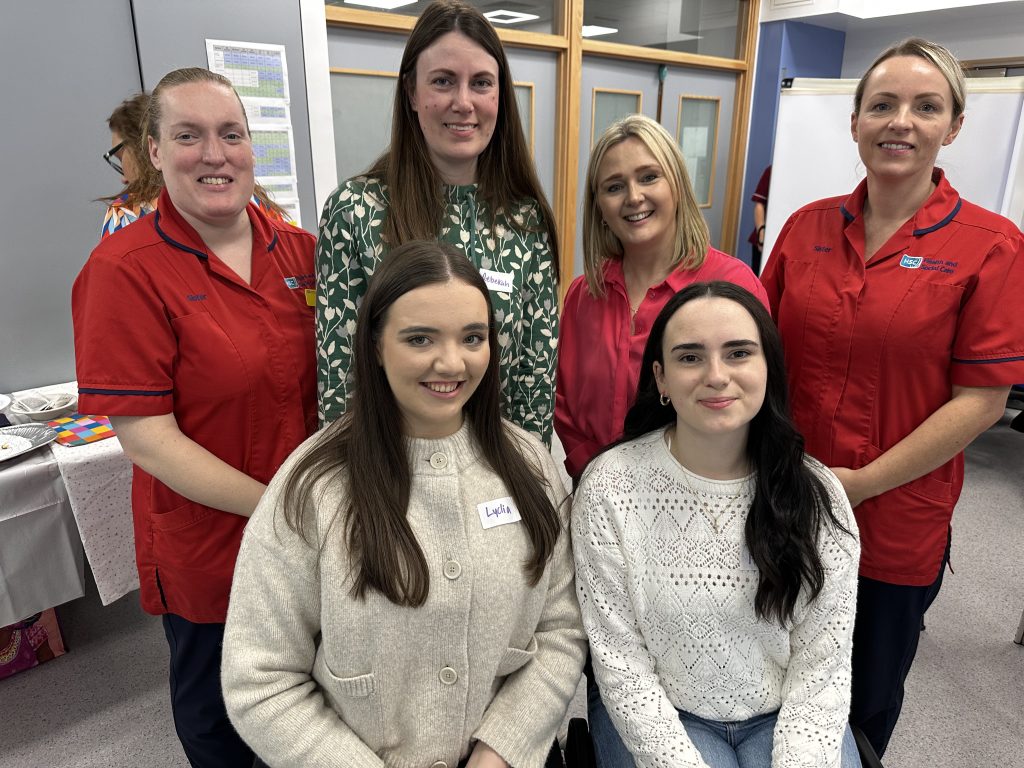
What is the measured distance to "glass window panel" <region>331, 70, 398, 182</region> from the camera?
3582mm

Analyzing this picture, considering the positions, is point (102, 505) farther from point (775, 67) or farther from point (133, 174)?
point (775, 67)

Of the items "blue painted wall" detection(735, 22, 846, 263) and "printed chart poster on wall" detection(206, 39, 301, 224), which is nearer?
"printed chart poster on wall" detection(206, 39, 301, 224)

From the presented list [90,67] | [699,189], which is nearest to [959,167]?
[699,189]

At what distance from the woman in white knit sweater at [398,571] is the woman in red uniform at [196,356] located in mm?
277

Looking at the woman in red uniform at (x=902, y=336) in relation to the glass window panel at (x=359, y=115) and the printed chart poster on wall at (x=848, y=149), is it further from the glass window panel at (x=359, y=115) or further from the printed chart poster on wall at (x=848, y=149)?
the glass window panel at (x=359, y=115)

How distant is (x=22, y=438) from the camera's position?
2.07 m

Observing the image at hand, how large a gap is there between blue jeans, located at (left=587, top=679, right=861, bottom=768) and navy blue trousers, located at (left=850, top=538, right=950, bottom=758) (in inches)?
12.7

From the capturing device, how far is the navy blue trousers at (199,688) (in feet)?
4.84

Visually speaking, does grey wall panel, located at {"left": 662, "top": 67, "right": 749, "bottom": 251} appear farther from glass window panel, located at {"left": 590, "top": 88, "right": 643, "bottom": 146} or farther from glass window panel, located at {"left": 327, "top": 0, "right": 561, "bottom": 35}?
glass window panel, located at {"left": 327, "top": 0, "right": 561, "bottom": 35}

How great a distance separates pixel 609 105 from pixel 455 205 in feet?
12.6

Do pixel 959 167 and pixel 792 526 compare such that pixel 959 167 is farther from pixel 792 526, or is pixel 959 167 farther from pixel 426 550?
pixel 426 550

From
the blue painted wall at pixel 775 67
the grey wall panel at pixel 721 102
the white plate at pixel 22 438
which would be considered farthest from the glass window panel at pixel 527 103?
A: the white plate at pixel 22 438

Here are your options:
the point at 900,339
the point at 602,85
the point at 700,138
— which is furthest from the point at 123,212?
the point at 700,138

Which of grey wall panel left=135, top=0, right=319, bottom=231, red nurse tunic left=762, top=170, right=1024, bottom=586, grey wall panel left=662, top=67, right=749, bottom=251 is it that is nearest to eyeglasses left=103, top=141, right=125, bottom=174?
grey wall panel left=135, top=0, right=319, bottom=231
